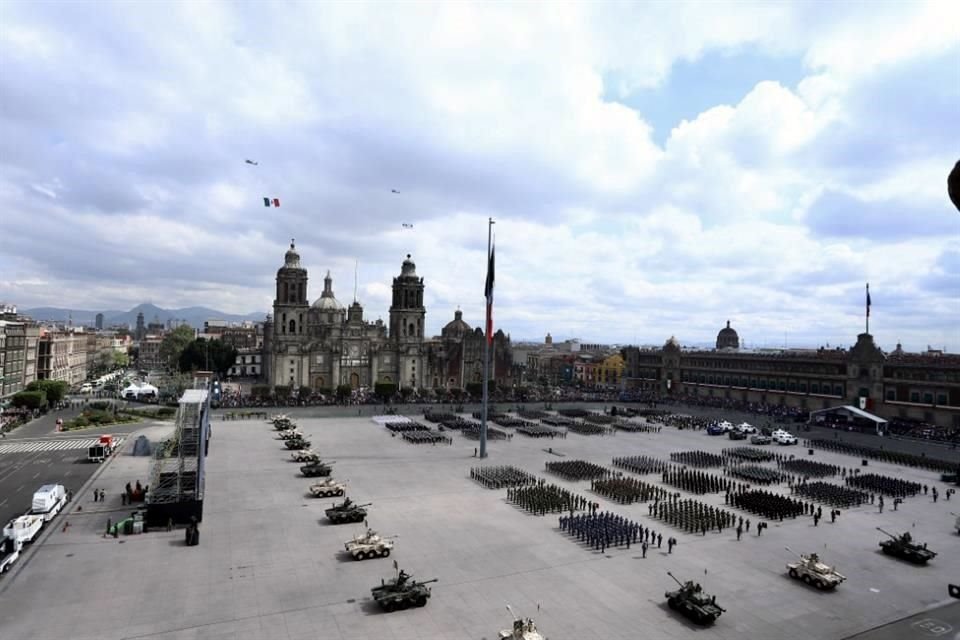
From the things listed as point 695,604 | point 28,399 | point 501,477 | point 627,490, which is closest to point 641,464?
point 627,490

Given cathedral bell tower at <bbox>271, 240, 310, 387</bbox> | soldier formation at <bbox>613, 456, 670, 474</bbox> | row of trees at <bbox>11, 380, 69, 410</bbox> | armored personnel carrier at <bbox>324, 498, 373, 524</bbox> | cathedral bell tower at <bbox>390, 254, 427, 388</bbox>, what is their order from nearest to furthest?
armored personnel carrier at <bbox>324, 498, 373, 524</bbox> → soldier formation at <bbox>613, 456, 670, 474</bbox> → row of trees at <bbox>11, 380, 69, 410</bbox> → cathedral bell tower at <bbox>271, 240, 310, 387</bbox> → cathedral bell tower at <bbox>390, 254, 427, 388</bbox>

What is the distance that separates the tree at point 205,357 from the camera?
122312 millimetres

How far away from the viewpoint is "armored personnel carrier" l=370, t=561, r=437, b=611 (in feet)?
71.7

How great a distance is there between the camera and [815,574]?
2506cm

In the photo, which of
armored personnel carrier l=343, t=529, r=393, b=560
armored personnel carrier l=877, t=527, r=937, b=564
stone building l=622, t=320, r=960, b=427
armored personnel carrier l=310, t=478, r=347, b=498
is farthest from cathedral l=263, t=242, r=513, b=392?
armored personnel carrier l=877, t=527, r=937, b=564

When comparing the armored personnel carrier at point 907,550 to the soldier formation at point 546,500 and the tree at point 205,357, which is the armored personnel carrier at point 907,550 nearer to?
the soldier formation at point 546,500

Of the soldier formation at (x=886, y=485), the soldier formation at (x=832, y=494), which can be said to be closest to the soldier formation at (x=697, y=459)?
the soldier formation at (x=832, y=494)

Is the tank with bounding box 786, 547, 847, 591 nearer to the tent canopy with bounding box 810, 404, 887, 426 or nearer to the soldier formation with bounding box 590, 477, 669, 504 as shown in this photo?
the soldier formation with bounding box 590, 477, 669, 504

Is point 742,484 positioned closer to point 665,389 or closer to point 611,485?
point 611,485

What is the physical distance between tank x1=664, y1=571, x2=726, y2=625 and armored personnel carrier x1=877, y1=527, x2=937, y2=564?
12856mm

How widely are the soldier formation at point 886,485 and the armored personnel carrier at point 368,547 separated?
3677 centimetres

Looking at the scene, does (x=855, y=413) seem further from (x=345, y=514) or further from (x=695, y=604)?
(x=345, y=514)

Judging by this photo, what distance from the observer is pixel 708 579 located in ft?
85.2

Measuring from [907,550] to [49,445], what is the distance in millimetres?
66068
